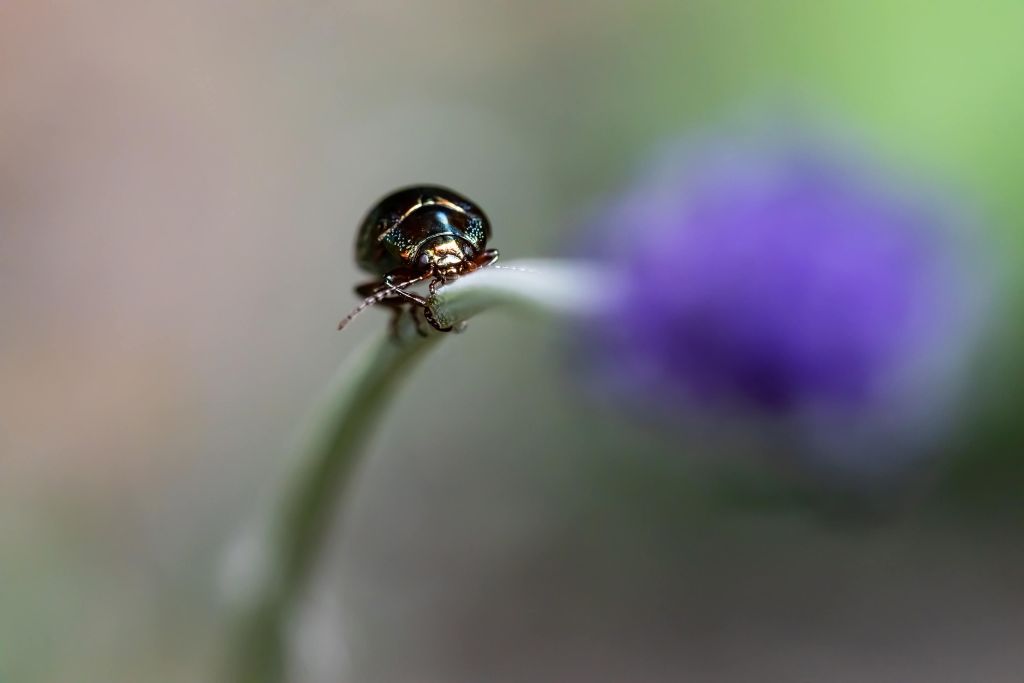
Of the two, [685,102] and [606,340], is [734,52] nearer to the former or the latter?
[685,102]

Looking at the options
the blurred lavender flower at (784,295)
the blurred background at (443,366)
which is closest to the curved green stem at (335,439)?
the blurred lavender flower at (784,295)

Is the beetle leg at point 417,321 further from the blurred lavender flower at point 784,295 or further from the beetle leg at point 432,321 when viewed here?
the blurred lavender flower at point 784,295

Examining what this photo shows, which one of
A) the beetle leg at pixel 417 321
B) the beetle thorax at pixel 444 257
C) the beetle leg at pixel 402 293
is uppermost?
the beetle thorax at pixel 444 257

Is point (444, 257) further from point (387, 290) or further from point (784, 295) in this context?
point (784, 295)

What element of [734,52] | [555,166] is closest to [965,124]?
[734,52]

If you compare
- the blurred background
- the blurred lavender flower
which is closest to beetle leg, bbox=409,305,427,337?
the blurred lavender flower

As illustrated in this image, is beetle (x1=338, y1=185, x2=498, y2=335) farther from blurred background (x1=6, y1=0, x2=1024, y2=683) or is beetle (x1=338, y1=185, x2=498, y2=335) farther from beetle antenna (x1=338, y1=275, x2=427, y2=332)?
blurred background (x1=6, y1=0, x2=1024, y2=683)

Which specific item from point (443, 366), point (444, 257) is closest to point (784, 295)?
point (444, 257)
